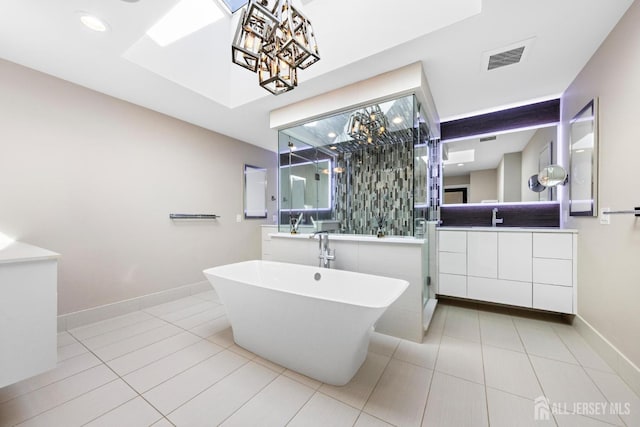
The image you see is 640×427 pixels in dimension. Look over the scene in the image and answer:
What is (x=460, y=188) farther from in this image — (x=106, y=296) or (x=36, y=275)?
(x=106, y=296)

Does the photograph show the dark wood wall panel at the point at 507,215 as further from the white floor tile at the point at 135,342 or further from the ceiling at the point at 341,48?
the white floor tile at the point at 135,342

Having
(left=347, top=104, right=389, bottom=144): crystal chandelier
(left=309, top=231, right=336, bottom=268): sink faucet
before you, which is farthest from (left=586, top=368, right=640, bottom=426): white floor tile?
(left=347, top=104, right=389, bottom=144): crystal chandelier

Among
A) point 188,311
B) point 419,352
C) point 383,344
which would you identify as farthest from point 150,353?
point 419,352

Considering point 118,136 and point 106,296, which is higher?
point 118,136

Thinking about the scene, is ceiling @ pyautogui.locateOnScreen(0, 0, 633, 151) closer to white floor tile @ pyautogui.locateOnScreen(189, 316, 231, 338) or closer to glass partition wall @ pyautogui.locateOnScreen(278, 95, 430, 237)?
glass partition wall @ pyautogui.locateOnScreen(278, 95, 430, 237)

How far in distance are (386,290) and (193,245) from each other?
2815 millimetres

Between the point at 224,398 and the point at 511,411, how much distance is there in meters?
1.67

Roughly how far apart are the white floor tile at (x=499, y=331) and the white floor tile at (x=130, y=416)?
98.0 inches

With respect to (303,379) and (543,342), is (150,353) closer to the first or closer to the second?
(303,379)

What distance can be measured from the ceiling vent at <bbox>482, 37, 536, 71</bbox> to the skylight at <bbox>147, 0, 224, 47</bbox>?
258cm

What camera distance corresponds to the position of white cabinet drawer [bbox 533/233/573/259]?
2.24m

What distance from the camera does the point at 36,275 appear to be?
1.28 meters

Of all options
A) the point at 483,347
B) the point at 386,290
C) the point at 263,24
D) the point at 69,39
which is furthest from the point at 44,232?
the point at 483,347

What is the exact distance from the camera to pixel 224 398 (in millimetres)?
1405
